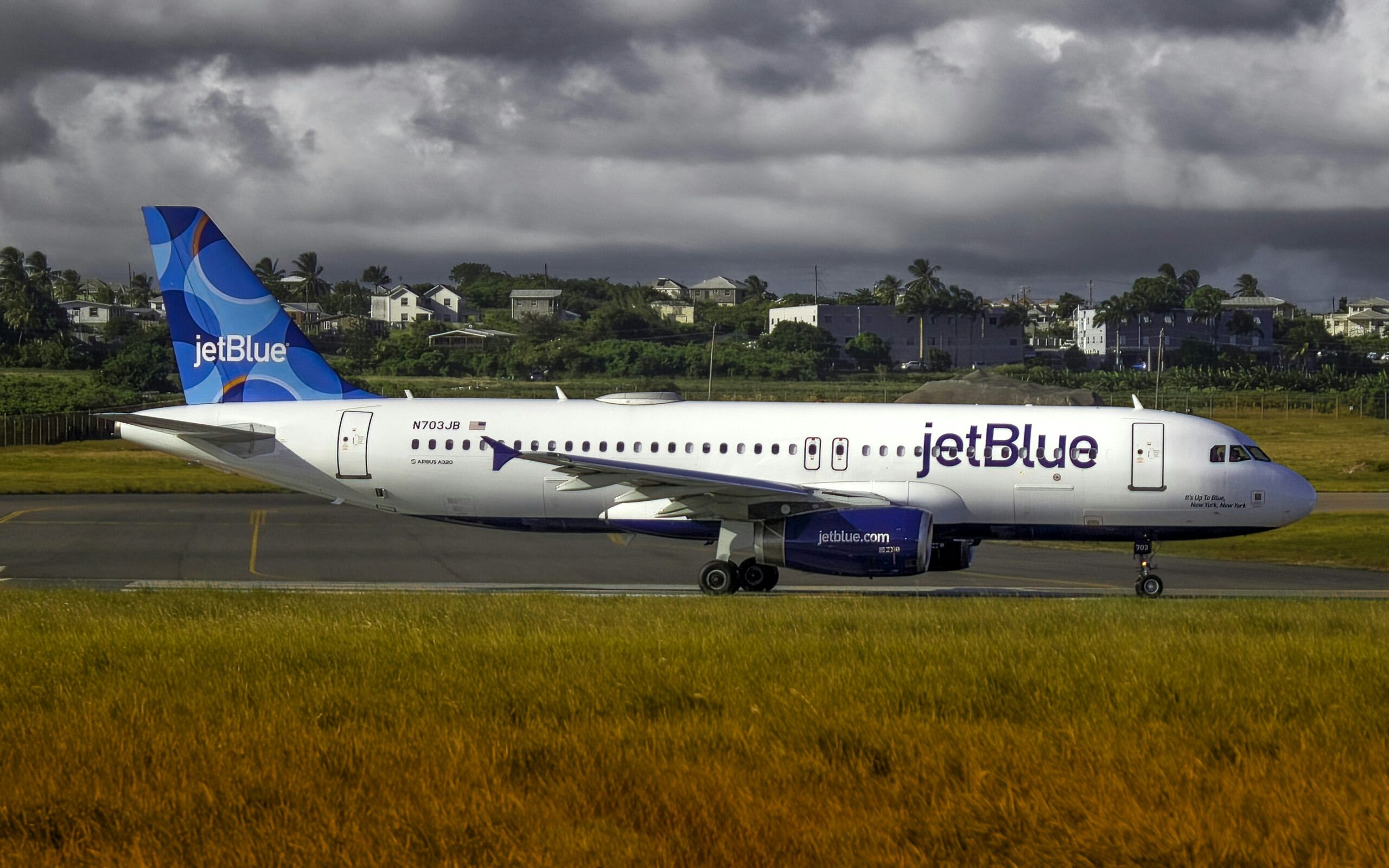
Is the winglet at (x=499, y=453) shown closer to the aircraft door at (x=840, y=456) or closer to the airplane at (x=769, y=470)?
the airplane at (x=769, y=470)

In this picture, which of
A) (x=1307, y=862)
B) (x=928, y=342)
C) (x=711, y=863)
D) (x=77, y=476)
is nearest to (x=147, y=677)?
(x=711, y=863)

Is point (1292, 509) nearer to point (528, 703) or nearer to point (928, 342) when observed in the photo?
point (528, 703)

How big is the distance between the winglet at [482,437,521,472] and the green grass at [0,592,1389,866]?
39.1 ft

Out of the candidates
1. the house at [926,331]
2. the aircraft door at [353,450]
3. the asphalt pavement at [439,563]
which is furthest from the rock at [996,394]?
the house at [926,331]

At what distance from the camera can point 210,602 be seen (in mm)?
18844

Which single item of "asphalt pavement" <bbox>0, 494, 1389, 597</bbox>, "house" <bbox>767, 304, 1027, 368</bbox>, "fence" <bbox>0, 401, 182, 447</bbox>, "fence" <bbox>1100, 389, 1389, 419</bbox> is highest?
"house" <bbox>767, 304, 1027, 368</bbox>

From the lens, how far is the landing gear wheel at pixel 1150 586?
25781 mm

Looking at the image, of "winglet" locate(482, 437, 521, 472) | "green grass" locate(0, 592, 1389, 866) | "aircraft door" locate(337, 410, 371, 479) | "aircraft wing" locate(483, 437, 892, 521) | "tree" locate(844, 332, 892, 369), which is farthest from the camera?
"tree" locate(844, 332, 892, 369)

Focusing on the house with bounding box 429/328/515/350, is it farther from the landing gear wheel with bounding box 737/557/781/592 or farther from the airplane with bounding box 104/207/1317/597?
the landing gear wheel with bounding box 737/557/781/592

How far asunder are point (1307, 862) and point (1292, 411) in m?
107

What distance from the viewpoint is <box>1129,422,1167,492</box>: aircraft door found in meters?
26.0

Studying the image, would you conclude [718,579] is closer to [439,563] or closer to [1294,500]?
[439,563]

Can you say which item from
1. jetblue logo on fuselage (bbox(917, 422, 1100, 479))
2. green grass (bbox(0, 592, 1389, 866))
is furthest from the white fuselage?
green grass (bbox(0, 592, 1389, 866))

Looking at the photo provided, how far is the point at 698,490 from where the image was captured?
81.3 feet
